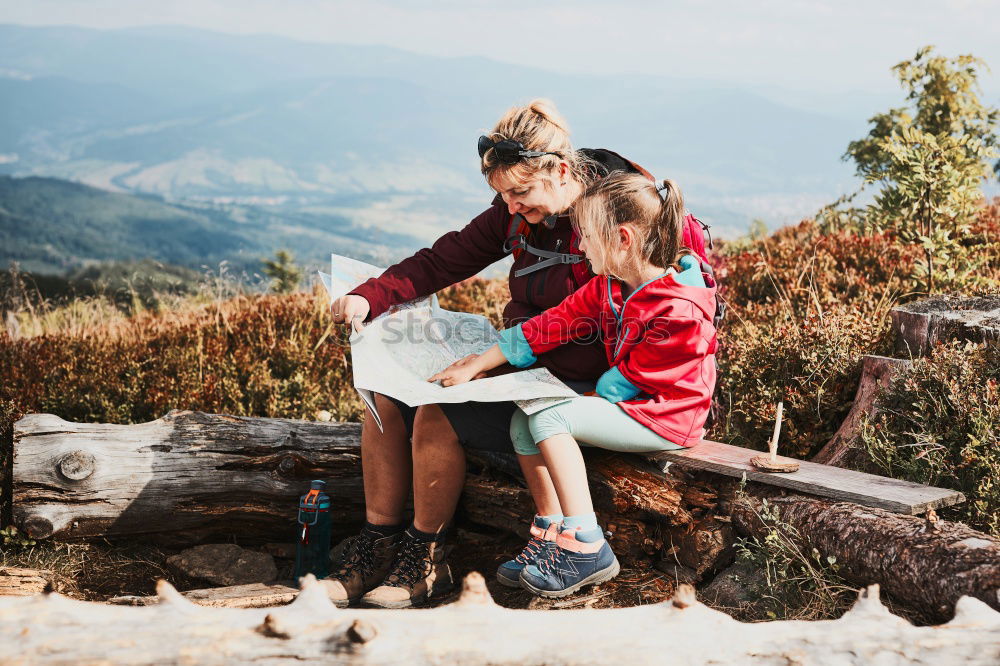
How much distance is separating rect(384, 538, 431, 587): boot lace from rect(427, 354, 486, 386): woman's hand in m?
0.73

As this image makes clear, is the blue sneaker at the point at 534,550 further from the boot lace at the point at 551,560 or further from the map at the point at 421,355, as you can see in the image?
the map at the point at 421,355

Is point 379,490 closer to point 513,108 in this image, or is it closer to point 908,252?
point 513,108

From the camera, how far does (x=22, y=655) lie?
2.12 metres

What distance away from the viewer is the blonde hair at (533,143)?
3365 mm

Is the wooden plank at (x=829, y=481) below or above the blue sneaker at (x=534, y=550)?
above

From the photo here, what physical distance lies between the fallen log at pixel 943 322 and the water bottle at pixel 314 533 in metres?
2.94

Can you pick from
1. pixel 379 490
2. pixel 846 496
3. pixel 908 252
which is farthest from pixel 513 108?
pixel 908 252

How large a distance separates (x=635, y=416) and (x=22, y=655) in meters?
2.10

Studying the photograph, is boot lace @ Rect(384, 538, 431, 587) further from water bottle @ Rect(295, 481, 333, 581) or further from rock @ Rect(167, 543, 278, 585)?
rock @ Rect(167, 543, 278, 585)

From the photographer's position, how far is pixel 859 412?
4.02m

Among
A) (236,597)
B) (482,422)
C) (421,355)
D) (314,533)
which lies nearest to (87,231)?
(314,533)

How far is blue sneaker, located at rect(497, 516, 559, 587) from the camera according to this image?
3107 mm

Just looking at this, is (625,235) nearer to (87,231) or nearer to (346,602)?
(346,602)

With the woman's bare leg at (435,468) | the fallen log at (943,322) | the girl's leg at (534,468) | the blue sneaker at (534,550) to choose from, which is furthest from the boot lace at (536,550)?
the fallen log at (943,322)
